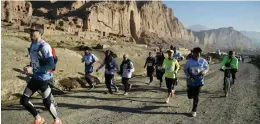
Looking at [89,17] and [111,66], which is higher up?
[89,17]

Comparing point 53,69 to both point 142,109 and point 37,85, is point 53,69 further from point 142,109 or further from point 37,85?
point 142,109

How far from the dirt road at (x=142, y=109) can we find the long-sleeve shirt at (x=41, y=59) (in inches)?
83.4

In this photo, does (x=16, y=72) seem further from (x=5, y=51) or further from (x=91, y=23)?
(x=91, y=23)

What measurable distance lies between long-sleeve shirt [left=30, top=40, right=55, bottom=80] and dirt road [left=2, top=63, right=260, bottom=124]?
6.95 ft

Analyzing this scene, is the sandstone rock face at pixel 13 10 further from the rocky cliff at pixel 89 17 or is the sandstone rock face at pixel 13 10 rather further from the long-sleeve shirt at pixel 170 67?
the long-sleeve shirt at pixel 170 67

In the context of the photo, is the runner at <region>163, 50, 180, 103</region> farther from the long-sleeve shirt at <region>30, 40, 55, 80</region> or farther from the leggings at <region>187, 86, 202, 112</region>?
the long-sleeve shirt at <region>30, 40, 55, 80</region>

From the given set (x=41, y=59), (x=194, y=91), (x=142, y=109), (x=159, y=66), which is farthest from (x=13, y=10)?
(x=41, y=59)

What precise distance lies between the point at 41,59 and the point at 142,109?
492 cm

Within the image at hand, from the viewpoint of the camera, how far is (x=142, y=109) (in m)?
11.0

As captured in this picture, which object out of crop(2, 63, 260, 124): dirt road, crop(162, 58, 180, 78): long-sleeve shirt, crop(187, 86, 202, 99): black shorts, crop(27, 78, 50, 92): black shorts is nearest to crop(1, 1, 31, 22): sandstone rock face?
crop(2, 63, 260, 124): dirt road

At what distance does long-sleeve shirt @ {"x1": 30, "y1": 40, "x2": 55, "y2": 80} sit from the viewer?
23.2 feet

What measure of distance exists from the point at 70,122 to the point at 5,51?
1478 cm

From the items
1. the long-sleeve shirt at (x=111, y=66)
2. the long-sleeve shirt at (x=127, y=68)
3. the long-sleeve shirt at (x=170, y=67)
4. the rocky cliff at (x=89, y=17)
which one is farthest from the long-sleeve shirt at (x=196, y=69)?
the rocky cliff at (x=89, y=17)

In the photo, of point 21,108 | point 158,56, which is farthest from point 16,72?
point 158,56
